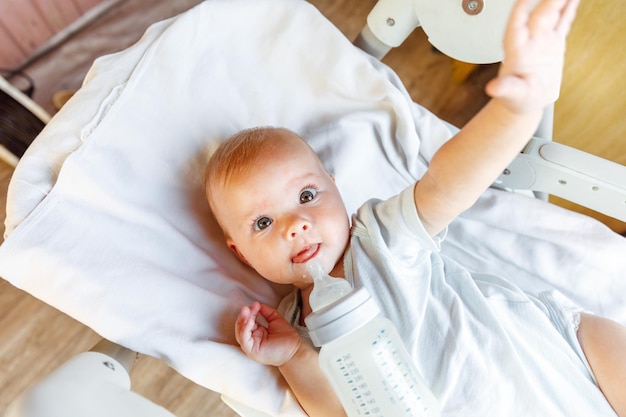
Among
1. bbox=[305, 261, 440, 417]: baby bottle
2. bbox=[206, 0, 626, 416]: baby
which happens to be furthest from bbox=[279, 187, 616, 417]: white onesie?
bbox=[305, 261, 440, 417]: baby bottle

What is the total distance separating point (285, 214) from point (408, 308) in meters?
0.22

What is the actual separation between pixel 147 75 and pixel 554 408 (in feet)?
2.67

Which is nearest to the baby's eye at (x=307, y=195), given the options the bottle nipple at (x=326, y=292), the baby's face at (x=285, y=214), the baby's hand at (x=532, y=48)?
the baby's face at (x=285, y=214)

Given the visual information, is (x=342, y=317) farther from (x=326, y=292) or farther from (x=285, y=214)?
(x=285, y=214)

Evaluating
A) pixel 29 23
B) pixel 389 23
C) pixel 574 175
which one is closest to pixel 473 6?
pixel 389 23

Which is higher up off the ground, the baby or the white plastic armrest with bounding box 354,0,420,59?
the white plastic armrest with bounding box 354,0,420,59

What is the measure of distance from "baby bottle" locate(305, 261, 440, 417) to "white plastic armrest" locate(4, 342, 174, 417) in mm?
201

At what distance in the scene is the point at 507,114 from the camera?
53 cm

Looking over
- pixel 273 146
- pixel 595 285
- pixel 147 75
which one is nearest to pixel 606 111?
pixel 595 285

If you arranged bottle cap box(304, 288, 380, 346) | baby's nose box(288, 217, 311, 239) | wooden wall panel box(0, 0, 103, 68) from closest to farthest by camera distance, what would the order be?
bottle cap box(304, 288, 380, 346), baby's nose box(288, 217, 311, 239), wooden wall panel box(0, 0, 103, 68)

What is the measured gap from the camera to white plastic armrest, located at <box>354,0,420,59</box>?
89cm

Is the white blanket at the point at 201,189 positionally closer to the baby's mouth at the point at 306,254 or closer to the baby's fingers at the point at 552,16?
the baby's mouth at the point at 306,254

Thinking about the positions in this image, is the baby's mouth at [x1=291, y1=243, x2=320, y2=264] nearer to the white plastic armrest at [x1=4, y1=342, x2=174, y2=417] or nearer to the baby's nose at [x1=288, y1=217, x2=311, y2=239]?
the baby's nose at [x1=288, y1=217, x2=311, y2=239]

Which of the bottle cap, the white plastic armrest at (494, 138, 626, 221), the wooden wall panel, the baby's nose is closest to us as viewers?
the bottle cap
